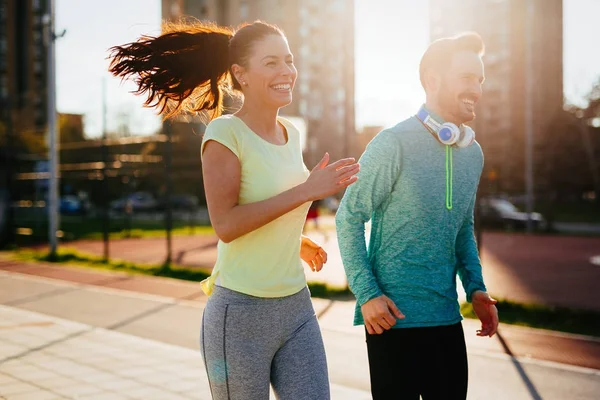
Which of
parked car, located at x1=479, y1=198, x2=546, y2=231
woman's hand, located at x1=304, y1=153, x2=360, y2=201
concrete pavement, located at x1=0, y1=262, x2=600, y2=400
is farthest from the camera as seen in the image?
parked car, located at x1=479, y1=198, x2=546, y2=231

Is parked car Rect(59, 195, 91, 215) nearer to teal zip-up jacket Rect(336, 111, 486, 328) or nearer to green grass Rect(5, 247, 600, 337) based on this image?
green grass Rect(5, 247, 600, 337)

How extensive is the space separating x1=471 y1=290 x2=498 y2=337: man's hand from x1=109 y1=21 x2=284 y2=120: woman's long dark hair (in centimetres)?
127

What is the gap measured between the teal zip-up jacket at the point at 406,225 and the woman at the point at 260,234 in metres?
0.17

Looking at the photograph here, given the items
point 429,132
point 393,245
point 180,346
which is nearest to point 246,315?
point 393,245

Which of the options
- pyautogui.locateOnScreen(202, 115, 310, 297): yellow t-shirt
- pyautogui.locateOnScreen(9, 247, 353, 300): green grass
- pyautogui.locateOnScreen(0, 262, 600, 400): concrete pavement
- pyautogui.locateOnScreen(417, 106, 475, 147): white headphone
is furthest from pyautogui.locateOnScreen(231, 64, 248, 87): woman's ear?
pyautogui.locateOnScreen(9, 247, 353, 300): green grass

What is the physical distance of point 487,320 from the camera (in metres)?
2.81

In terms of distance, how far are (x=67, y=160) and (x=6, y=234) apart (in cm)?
3257

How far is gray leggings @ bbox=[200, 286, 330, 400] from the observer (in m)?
2.33

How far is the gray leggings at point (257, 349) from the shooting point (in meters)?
2.33

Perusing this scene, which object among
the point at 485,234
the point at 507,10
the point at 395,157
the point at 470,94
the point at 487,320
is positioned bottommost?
the point at 485,234

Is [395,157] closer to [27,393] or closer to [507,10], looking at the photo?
[27,393]

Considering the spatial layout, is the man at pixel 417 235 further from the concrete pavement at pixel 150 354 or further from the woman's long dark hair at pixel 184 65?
the concrete pavement at pixel 150 354

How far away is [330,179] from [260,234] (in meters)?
0.31

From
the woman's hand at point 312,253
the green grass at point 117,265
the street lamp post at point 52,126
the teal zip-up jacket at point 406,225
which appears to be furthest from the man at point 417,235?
the street lamp post at point 52,126
